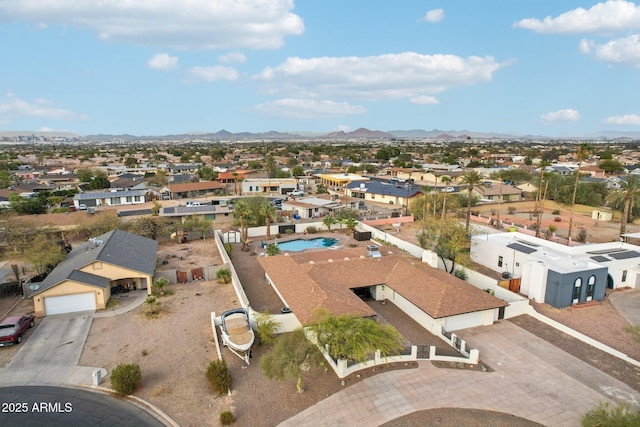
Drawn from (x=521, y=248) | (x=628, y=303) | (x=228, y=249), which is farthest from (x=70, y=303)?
(x=628, y=303)

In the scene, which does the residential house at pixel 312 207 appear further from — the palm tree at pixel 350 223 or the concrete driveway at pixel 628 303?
the concrete driveway at pixel 628 303

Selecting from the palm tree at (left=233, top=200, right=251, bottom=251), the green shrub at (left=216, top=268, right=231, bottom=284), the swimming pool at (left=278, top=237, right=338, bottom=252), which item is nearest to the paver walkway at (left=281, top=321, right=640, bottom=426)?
the green shrub at (left=216, top=268, right=231, bottom=284)

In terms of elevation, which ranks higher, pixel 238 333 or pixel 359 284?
pixel 359 284

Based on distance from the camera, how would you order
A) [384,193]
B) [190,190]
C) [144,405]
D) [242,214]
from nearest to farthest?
[144,405] < [242,214] < [384,193] < [190,190]

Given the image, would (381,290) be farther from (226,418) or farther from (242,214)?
(242,214)

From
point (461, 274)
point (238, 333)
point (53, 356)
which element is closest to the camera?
point (53, 356)

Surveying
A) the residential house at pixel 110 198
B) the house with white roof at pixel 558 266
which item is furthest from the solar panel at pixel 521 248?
the residential house at pixel 110 198
